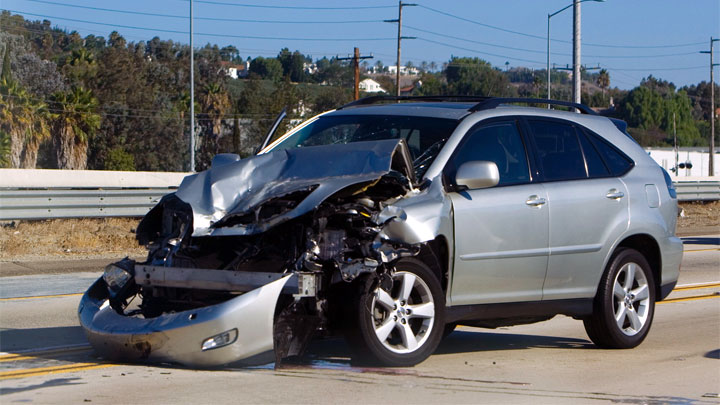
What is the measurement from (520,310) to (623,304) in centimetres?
112

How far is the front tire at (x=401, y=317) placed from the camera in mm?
6102

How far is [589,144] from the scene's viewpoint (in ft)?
25.9

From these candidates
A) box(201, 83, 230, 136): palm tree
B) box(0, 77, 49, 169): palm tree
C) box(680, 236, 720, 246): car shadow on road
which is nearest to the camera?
box(680, 236, 720, 246): car shadow on road

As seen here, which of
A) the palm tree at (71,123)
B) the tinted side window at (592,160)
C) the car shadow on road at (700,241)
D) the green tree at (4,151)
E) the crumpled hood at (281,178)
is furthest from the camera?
the palm tree at (71,123)

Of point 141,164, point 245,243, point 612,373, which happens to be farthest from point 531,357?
point 141,164

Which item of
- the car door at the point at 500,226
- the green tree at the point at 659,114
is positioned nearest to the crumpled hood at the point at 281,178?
the car door at the point at 500,226

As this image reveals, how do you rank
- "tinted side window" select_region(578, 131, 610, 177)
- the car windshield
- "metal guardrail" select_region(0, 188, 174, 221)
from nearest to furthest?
the car windshield
"tinted side window" select_region(578, 131, 610, 177)
"metal guardrail" select_region(0, 188, 174, 221)

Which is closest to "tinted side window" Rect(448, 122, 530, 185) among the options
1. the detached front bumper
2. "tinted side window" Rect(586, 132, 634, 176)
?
"tinted side window" Rect(586, 132, 634, 176)

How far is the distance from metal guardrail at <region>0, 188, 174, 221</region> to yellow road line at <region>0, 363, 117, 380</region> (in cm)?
1072

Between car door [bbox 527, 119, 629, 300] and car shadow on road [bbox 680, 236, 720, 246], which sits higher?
car door [bbox 527, 119, 629, 300]

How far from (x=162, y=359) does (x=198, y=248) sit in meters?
0.78

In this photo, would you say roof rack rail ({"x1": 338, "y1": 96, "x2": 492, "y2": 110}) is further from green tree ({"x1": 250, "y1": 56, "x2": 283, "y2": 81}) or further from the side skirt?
green tree ({"x1": 250, "y1": 56, "x2": 283, "y2": 81})

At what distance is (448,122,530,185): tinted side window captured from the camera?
7078mm

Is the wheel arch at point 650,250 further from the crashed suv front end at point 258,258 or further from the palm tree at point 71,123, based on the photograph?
the palm tree at point 71,123
